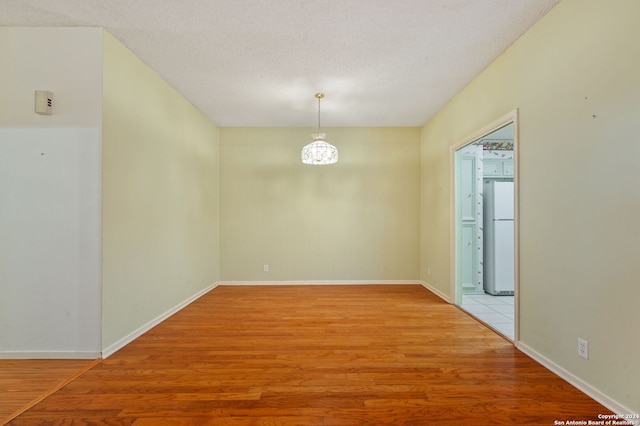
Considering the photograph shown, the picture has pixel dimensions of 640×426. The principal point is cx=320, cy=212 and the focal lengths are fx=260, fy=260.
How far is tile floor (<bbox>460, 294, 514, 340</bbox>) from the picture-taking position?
2900mm

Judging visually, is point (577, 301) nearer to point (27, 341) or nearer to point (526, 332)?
point (526, 332)

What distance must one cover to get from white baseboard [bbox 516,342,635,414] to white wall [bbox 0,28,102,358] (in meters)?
3.65

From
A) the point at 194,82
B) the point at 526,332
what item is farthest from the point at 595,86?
the point at 194,82

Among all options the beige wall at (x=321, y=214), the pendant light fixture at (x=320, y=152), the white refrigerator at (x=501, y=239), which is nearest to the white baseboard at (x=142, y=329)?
the beige wall at (x=321, y=214)

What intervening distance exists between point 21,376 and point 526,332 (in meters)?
4.07

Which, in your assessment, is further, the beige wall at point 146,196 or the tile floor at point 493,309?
the tile floor at point 493,309

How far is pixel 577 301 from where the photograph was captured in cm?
180

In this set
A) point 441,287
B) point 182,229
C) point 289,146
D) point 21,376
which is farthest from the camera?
point 289,146

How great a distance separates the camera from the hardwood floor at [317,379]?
1.57 m

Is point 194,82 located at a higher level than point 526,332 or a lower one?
higher

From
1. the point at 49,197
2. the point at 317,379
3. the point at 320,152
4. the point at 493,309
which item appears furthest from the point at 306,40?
the point at 493,309

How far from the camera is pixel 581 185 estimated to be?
1.77 m

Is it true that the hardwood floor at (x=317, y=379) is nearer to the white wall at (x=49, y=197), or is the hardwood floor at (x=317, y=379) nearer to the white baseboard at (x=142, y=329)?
the white baseboard at (x=142, y=329)

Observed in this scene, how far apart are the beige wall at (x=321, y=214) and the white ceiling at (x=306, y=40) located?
1303 millimetres
